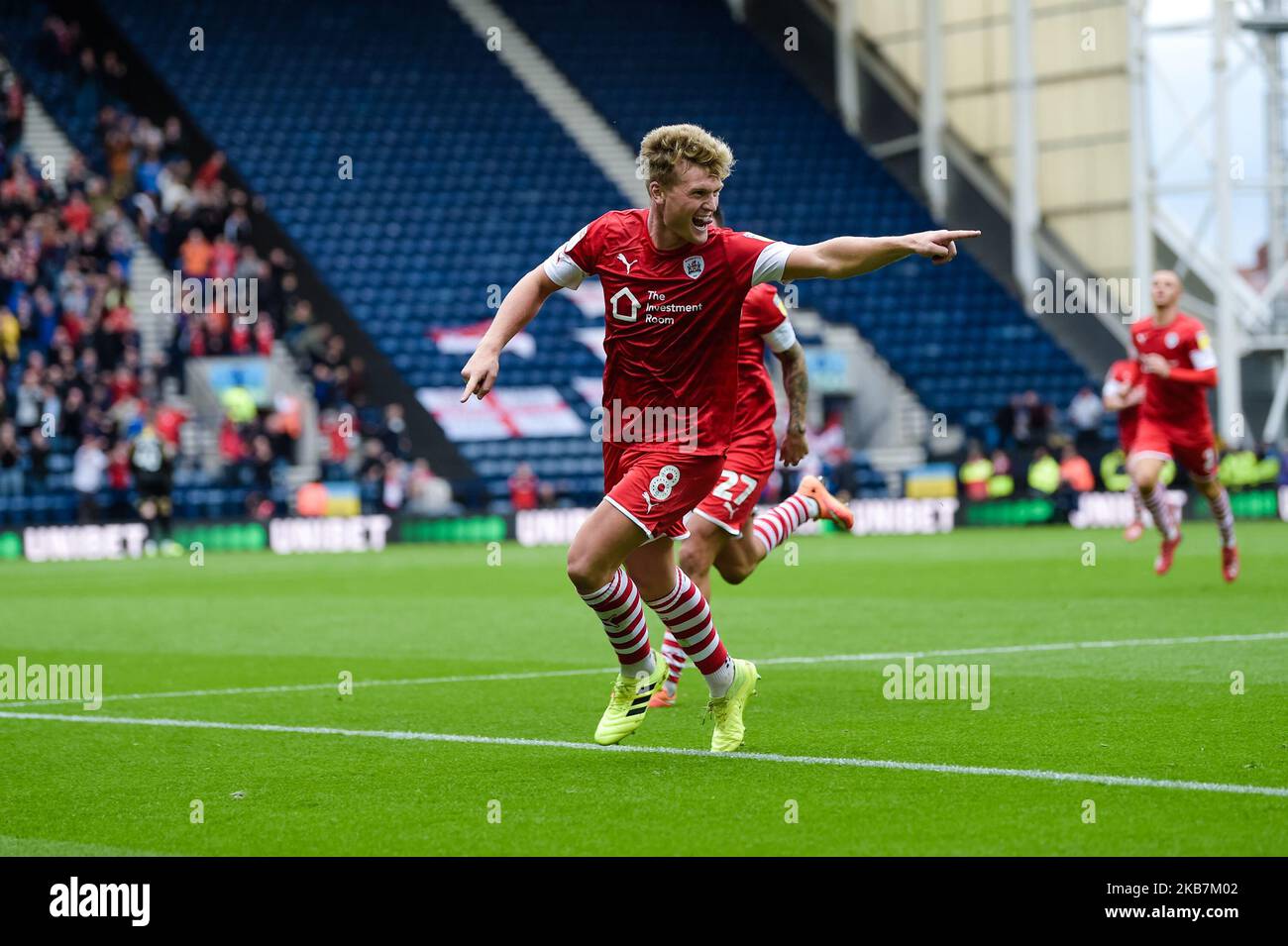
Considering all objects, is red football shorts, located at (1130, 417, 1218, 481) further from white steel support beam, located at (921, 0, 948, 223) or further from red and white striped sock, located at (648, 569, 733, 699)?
white steel support beam, located at (921, 0, 948, 223)

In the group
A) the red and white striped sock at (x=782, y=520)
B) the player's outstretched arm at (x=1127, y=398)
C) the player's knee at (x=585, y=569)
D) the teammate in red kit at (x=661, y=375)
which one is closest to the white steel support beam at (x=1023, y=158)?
the player's outstretched arm at (x=1127, y=398)

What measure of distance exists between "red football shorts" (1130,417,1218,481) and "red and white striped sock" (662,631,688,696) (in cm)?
760

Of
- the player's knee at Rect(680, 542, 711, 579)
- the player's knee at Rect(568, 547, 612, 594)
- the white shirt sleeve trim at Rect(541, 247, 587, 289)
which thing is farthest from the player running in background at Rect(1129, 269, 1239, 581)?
the player's knee at Rect(568, 547, 612, 594)

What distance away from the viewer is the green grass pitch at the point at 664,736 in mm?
5832

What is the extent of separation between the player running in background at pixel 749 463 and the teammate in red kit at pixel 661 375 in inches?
45.7

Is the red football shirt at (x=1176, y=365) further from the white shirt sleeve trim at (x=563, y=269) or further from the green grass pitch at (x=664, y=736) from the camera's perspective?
the white shirt sleeve trim at (x=563, y=269)

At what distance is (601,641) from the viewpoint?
42.0 feet

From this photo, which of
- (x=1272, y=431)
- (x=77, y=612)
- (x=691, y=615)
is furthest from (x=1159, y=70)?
(x=691, y=615)

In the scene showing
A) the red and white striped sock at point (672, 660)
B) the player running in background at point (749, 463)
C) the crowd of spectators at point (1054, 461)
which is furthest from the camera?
the crowd of spectators at point (1054, 461)
